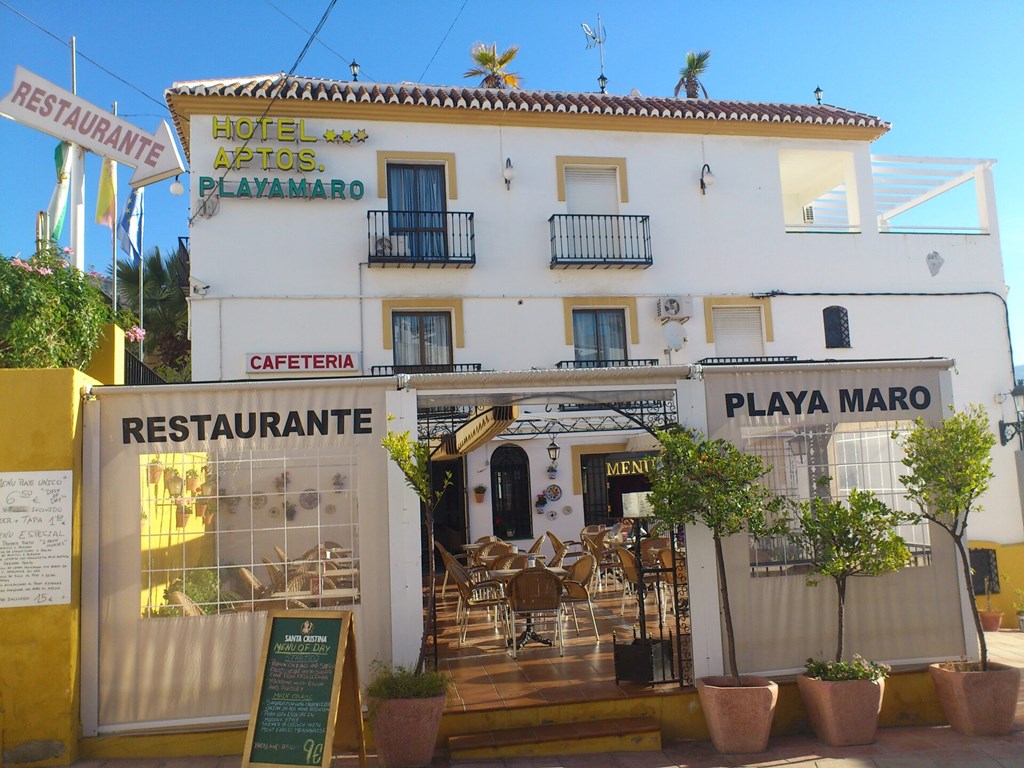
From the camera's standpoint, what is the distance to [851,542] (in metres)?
6.78

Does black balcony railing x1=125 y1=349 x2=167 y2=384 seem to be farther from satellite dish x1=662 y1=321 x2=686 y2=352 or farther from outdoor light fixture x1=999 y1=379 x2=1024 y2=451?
outdoor light fixture x1=999 y1=379 x2=1024 y2=451

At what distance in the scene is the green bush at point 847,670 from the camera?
6.68 meters

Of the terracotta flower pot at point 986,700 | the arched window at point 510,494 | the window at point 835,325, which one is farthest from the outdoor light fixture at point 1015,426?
the terracotta flower pot at point 986,700

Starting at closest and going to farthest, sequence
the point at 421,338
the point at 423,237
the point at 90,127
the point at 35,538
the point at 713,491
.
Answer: the point at 35,538
the point at 713,491
the point at 90,127
the point at 421,338
the point at 423,237

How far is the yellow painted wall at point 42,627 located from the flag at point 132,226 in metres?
7.32

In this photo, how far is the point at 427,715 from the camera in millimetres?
6117

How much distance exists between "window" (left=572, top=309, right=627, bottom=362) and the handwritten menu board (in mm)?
9730

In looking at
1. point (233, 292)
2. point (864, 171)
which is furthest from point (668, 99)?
point (233, 292)

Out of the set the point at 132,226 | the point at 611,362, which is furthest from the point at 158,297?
the point at 611,362

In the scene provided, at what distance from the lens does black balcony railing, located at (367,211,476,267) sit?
1427 cm

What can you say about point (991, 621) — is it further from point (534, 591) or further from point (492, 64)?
point (492, 64)

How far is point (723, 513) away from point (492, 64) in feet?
54.6

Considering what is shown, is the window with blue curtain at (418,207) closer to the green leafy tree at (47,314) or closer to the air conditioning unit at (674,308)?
the air conditioning unit at (674,308)

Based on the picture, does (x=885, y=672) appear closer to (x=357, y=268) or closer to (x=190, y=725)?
(x=190, y=725)
